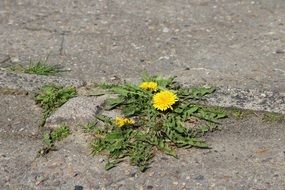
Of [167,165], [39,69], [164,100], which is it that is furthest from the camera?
[39,69]

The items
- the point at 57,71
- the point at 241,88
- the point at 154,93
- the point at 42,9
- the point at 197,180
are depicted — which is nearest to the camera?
the point at 197,180

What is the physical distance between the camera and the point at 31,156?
9.65 ft

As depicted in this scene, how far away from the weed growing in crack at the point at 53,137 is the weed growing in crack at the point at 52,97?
0.17 m

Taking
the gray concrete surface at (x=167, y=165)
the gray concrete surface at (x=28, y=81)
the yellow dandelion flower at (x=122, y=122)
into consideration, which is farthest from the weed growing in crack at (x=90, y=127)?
the gray concrete surface at (x=28, y=81)

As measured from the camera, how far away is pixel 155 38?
4297 millimetres

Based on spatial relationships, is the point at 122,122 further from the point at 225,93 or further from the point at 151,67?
the point at 151,67

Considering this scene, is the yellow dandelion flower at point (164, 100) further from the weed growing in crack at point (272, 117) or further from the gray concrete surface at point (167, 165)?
the weed growing in crack at point (272, 117)

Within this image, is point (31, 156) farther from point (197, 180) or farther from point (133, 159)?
point (197, 180)

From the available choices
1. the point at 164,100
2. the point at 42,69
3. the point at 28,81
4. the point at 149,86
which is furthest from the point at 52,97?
the point at 164,100

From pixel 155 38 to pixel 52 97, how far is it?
48.5 inches

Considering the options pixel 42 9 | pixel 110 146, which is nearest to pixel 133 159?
pixel 110 146

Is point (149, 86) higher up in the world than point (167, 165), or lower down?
higher up

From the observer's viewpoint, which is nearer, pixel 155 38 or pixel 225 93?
pixel 225 93

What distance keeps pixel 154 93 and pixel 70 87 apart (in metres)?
0.55
